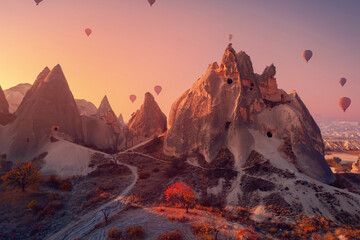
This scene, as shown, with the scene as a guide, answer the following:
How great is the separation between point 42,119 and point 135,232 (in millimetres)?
40605

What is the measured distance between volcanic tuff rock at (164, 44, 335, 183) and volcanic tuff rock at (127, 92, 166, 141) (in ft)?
64.2

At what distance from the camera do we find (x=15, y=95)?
271ft

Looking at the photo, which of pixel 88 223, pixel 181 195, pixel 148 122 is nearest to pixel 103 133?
pixel 148 122

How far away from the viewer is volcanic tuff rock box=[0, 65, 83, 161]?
40719 millimetres

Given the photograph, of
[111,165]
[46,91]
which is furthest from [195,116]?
[46,91]

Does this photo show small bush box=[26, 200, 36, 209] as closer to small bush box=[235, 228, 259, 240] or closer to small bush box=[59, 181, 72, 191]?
small bush box=[59, 181, 72, 191]

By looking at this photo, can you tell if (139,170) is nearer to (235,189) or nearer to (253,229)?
(235,189)

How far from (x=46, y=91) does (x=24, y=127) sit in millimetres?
10270

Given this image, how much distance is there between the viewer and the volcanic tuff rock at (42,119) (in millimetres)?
40719

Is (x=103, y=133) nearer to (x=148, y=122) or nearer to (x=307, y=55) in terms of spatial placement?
(x=148, y=122)

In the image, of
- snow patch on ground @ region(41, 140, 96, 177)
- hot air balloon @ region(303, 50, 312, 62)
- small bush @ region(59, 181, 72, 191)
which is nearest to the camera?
small bush @ region(59, 181, 72, 191)

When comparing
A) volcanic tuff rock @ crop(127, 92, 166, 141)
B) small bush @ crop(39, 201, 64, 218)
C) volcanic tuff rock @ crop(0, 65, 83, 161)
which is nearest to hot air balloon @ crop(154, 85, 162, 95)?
volcanic tuff rock @ crop(127, 92, 166, 141)

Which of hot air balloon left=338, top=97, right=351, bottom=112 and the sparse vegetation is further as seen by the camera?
hot air balloon left=338, top=97, right=351, bottom=112

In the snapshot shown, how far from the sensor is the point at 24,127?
139ft
